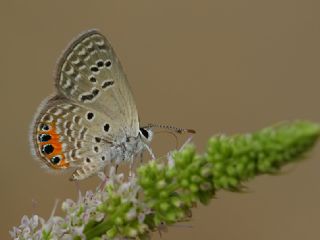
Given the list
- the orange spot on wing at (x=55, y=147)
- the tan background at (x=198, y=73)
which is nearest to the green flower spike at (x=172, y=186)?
the orange spot on wing at (x=55, y=147)

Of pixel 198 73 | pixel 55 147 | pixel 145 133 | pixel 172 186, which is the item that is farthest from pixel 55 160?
pixel 198 73

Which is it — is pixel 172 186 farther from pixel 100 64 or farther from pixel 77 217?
pixel 100 64

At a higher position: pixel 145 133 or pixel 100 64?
pixel 100 64

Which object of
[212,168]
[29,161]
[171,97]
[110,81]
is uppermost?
[171,97]

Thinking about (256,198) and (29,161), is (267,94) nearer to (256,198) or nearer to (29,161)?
(256,198)

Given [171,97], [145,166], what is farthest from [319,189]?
[145,166]

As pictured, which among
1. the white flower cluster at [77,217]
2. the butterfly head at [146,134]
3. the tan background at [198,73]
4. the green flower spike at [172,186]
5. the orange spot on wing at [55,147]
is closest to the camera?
the green flower spike at [172,186]

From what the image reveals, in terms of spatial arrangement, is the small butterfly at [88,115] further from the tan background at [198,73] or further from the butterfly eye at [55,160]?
the tan background at [198,73]
